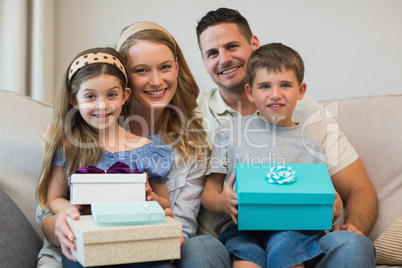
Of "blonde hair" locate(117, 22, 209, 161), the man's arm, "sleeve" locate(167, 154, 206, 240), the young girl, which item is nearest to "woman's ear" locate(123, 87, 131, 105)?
the young girl

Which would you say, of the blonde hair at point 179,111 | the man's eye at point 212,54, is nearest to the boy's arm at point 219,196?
the blonde hair at point 179,111

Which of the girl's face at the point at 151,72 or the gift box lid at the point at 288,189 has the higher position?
the girl's face at the point at 151,72

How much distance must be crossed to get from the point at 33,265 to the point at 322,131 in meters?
1.10

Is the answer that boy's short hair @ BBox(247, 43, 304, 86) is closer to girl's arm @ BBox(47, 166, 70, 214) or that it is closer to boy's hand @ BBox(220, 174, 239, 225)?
boy's hand @ BBox(220, 174, 239, 225)

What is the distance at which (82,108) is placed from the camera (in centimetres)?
154

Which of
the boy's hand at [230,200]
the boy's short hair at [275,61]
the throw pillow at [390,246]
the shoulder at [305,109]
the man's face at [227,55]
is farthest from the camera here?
the man's face at [227,55]

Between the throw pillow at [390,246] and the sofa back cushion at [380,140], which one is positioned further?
the sofa back cushion at [380,140]

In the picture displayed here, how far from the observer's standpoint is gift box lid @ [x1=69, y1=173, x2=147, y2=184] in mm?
1315

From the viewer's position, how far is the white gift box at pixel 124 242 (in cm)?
115

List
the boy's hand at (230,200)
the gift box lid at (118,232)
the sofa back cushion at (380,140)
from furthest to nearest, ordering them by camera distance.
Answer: the sofa back cushion at (380,140)
the boy's hand at (230,200)
the gift box lid at (118,232)

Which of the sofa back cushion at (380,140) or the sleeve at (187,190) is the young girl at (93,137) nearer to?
the sleeve at (187,190)

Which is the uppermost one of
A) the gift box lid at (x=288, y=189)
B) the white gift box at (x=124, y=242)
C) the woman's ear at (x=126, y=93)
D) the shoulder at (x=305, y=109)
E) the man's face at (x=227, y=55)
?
the man's face at (x=227, y=55)

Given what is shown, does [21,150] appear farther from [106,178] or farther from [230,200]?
[230,200]

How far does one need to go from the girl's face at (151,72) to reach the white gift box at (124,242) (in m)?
0.62
